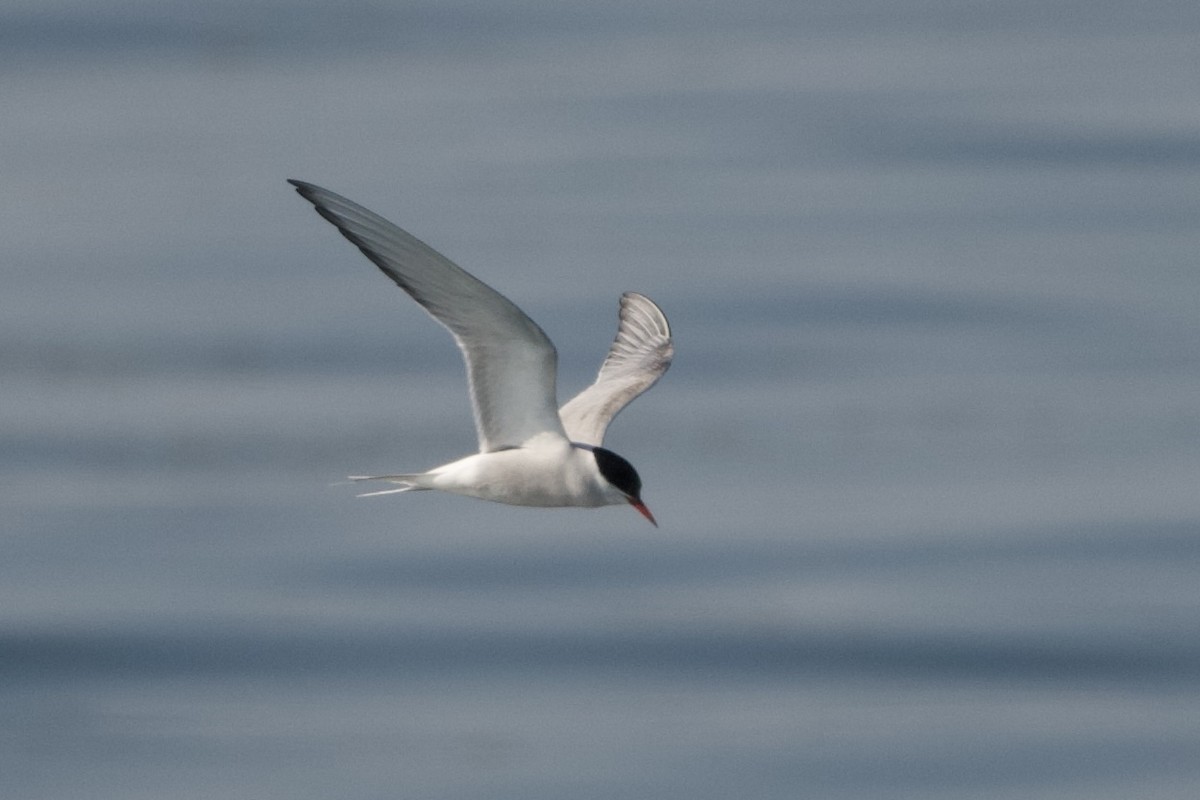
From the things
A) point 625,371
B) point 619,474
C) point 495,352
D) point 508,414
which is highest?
point 625,371

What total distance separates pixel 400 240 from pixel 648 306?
9.18ft

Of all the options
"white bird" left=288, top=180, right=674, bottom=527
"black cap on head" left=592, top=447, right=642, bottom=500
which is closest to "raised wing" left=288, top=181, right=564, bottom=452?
"white bird" left=288, top=180, right=674, bottom=527

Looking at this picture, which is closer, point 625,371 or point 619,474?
point 619,474

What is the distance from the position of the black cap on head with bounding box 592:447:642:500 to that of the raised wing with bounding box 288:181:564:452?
167mm

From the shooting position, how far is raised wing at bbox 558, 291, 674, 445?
931 centimetres

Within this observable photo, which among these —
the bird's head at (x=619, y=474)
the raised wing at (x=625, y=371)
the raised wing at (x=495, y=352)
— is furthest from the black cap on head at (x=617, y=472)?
the raised wing at (x=625, y=371)

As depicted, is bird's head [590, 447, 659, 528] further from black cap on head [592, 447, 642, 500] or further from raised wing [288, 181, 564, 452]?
raised wing [288, 181, 564, 452]

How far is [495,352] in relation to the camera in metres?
8.26

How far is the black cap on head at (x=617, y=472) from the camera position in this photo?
8234 millimetres

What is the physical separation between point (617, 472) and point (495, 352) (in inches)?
21.5

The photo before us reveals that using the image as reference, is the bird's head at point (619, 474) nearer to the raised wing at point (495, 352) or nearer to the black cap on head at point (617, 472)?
the black cap on head at point (617, 472)

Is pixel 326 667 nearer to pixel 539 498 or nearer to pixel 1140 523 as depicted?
pixel 1140 523

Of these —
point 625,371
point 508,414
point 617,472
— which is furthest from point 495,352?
point 625,371

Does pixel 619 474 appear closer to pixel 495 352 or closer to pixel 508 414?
pixel 508 414
